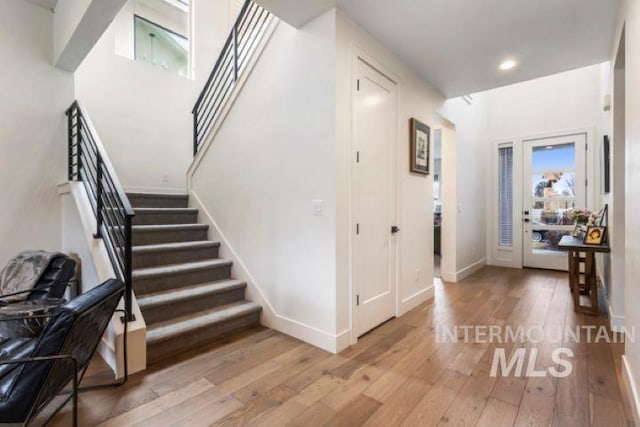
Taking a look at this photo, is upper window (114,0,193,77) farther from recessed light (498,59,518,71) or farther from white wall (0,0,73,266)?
recessed light (498,59,518,71)

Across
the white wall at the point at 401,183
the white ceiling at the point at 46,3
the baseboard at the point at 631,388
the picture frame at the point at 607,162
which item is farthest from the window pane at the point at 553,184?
the white ceiling at the point at 46,3

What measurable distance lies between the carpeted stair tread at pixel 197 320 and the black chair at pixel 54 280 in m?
0.75

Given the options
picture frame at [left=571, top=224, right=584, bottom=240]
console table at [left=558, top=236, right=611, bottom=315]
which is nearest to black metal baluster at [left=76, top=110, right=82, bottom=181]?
console table at [left=558, top=236, right=611, bottom=315]

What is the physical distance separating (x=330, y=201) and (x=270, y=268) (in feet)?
3.18

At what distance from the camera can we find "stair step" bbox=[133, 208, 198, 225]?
3.41m

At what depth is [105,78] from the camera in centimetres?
413

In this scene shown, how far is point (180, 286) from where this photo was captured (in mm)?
2895

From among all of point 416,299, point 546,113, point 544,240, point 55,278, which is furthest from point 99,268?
point 546,113

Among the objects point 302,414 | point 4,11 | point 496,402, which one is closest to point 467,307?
point 496,402

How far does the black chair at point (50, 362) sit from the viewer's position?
4.16 ft

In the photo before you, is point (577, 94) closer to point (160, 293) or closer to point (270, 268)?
point (270, 268)

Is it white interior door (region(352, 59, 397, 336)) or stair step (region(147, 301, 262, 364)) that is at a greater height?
white interior door (region(352, 59, 397, 336))

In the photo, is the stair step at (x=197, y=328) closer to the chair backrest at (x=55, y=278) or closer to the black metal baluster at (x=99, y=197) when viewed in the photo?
the chair backrest at (x=55, y=278)

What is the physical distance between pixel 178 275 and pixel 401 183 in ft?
7.78
